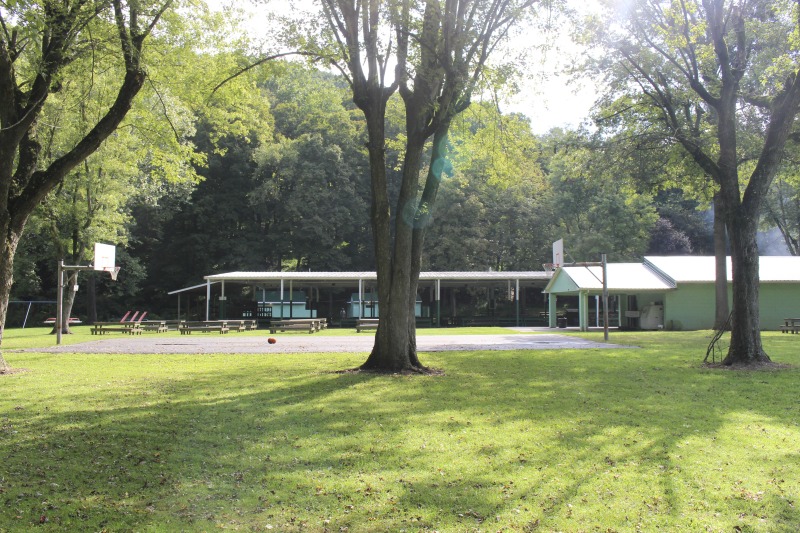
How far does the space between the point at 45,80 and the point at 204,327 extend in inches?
764

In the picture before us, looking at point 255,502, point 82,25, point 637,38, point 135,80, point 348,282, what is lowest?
point 255,502

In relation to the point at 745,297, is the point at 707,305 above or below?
below

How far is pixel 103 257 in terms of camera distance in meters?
23.8

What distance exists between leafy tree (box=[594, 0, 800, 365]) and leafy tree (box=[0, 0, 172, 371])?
12.8 metres

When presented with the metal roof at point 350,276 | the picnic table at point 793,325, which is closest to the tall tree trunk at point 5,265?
the metal roof at point 350,276

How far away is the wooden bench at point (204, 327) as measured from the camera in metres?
29.4

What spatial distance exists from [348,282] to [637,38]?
88.0 ft

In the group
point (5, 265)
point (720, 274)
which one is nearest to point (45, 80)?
point (5, 265)

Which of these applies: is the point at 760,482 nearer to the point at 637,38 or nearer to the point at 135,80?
the point at 135,80

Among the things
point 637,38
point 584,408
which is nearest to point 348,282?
point 637,38

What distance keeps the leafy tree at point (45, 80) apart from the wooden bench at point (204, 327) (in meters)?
17.3

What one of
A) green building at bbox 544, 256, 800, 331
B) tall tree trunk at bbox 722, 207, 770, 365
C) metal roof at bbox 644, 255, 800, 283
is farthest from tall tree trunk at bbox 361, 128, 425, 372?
metal roof at bbox 644, 255, 800, 283

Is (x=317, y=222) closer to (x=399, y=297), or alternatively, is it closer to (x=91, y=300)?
(x=91, y=300)

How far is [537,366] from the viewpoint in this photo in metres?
13.7
